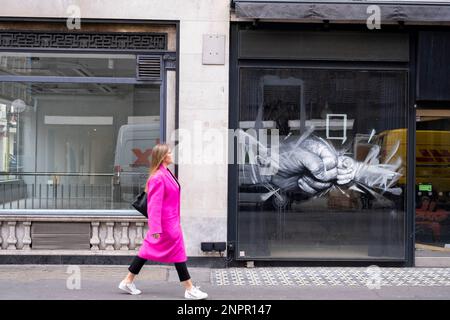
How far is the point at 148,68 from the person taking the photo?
962cm

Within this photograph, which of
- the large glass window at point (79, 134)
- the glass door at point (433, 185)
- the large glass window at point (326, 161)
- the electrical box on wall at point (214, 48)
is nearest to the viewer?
the electrical box on wall at point (214, 48)

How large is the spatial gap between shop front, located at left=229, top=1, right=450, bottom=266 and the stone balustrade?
1.57 m

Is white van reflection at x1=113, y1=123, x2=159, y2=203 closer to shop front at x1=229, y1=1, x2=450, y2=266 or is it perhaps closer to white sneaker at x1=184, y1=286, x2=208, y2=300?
shop front at x1=229, y1=1, x2=450, y2=266

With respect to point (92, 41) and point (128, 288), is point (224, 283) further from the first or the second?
point (92, 41)

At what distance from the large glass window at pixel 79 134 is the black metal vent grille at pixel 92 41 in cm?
18

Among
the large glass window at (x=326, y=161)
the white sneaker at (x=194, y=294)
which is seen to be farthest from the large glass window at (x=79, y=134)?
the white sneaker at (x=194, y=294)

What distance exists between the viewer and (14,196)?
980 centimetres

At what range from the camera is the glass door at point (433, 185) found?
10180mm

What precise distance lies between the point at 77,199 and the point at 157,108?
1971 millimetres

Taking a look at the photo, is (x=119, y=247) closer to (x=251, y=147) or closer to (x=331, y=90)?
(x=251, y=147)

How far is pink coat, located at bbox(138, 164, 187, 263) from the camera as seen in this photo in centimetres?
721

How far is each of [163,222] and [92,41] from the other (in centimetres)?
381

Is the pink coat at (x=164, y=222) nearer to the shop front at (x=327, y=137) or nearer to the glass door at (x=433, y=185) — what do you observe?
the shop front at (x=327, y=137)

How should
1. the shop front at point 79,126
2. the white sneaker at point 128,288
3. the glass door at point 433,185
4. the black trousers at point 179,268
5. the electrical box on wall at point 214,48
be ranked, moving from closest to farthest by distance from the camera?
the black trousers at point 179,268 → the white sneaker at point 128,288 → the electrical box on wall at point 214,48 → the shop front at point 79,126 → the glass door at point 433,185
